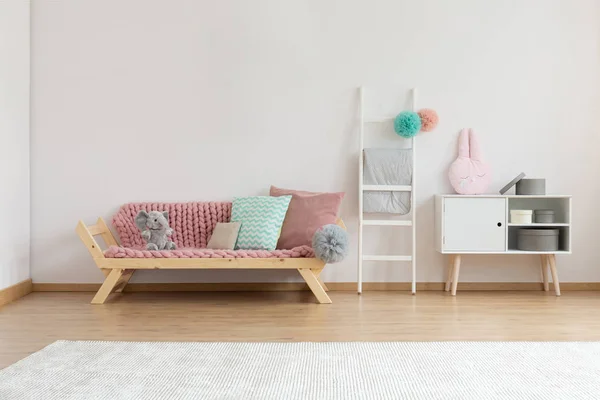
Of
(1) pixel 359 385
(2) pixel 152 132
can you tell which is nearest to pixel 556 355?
(1) pixel 359 385

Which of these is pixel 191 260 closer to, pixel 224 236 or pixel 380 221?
pixel 224 236

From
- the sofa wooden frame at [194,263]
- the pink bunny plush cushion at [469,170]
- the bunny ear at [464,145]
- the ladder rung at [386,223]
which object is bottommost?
the sofa wooden frame at [194,263]

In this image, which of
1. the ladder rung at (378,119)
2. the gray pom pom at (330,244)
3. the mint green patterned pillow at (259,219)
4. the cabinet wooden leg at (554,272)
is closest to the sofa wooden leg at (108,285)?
the mint green patterned pillow at (259,219)

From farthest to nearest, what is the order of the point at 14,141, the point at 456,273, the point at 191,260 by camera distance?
the point at 456,273
the point at 14,141
the point at 191,260

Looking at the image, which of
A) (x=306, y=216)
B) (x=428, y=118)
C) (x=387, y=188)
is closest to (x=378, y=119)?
(x=428, y=118)

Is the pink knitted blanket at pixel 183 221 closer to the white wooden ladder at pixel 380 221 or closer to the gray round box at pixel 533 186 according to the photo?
the white wooden ladder at pixel 380 221

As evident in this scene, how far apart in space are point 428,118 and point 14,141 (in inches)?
109

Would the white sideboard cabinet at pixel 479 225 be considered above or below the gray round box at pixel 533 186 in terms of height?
below

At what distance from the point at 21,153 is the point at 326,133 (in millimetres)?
2078

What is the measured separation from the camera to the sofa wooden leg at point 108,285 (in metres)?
3.74

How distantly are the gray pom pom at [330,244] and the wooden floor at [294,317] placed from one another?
31cm

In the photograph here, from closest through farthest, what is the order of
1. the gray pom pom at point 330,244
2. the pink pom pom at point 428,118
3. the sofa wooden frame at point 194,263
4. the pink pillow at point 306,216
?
the gray pom pom at point 330,244, the sofa wooden frame at point 194,263, the pink pillow at point 306,216, the pink pom pom at point 428,118

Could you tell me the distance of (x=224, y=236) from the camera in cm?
397

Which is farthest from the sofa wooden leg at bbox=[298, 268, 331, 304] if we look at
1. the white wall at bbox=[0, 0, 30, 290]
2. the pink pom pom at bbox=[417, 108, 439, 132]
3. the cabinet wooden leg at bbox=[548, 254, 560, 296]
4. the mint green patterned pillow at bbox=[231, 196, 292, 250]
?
the white wall at bbox=[0, 0, 30, 290]
